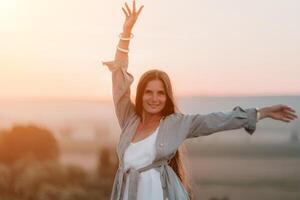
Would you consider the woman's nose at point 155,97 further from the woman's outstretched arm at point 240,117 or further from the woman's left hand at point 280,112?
the woman's left hand at point 280,112

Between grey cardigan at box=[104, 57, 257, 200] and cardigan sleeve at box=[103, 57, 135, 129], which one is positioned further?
cardigan sleeve at box=[103, 57, 135, 129]

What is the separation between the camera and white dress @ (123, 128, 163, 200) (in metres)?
1.80

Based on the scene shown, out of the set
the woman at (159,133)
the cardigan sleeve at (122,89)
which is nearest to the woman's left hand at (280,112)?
the woman at (159,133)

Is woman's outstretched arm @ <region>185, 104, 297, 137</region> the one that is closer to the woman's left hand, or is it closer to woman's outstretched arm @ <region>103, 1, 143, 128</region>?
the woman's left hand

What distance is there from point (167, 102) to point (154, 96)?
0.05m

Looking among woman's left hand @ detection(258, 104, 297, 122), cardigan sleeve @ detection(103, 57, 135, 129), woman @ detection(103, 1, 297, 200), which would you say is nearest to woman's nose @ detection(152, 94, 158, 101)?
woman @ detection(103, 1, 297, 200)

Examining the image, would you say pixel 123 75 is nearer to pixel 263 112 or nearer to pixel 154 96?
pixel 154 96

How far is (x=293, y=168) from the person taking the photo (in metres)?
3.37

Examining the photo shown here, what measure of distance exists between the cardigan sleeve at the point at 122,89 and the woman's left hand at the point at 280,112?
368 millimetres

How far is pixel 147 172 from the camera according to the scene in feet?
5.91

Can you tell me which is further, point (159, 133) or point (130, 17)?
point (130, 17)

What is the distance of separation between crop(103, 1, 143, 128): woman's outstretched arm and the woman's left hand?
371mm

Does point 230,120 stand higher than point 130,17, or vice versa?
point 130,17

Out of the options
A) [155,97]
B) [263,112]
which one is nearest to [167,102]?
[155,97]
